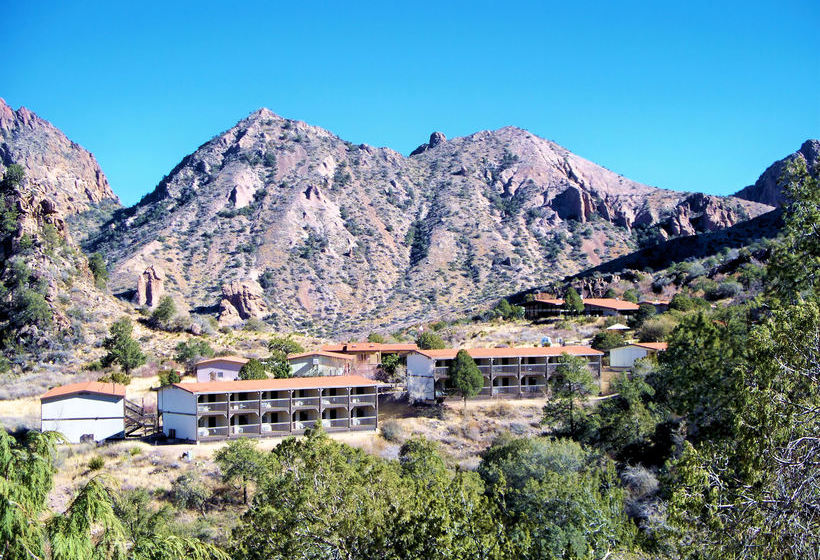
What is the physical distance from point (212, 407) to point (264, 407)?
9.45 ft

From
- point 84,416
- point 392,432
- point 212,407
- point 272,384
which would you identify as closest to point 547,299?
point 392,432

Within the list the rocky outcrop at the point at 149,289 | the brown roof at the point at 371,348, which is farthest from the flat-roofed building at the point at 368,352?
the rocky outcrop at the point at 149,289

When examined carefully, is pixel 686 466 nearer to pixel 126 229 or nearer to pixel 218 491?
pixel 218 491

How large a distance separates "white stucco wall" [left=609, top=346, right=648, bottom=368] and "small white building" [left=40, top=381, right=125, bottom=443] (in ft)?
106

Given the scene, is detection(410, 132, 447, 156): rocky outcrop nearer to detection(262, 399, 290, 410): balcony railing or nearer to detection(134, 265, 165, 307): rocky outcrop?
detection(134, 265, 165, 307): rocky outcrop

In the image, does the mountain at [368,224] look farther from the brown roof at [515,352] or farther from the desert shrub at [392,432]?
the desert shrub at [392,432]

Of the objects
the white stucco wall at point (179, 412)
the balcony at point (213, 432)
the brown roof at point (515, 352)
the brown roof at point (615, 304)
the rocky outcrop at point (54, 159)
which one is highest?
the rocky outcrop at point (54, 159)

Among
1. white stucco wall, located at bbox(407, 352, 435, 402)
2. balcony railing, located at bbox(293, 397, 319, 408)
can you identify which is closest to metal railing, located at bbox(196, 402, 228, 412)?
balcony railing, located at bbox(293, 397, 319, 408)

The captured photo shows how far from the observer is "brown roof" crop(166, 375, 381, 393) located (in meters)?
38.3

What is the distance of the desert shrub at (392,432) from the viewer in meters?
38.3

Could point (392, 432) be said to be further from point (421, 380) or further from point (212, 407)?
point (212, 407)

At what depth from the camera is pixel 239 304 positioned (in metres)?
73.3

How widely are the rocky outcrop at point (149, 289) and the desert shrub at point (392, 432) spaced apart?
3794 cm

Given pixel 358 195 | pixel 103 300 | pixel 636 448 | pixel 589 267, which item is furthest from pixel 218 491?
pixel 358 195
